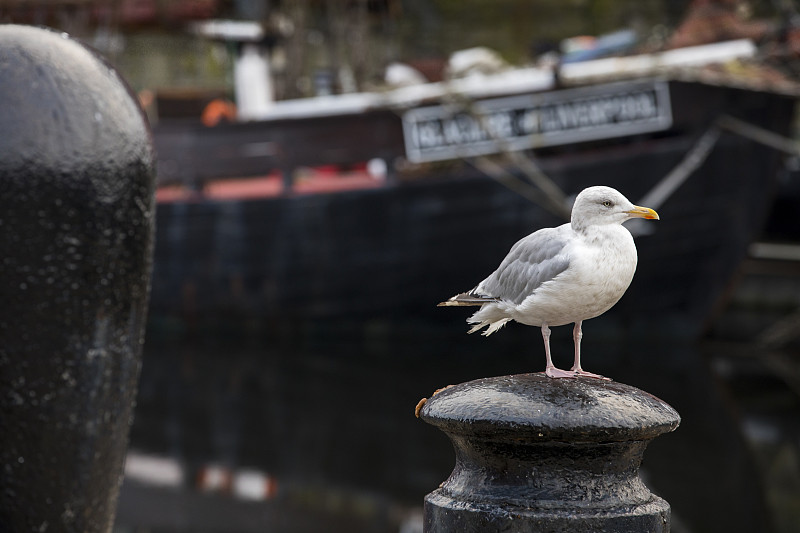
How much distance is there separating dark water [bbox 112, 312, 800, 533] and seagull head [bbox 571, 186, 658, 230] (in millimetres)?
4392

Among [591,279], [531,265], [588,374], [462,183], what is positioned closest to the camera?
[588,374]

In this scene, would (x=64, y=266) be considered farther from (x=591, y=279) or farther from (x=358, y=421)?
(x=358, y=421)

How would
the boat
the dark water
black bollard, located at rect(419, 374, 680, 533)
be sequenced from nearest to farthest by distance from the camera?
1. black bollard, located at rect(419, 374, 680, 533)
2. the dark water
3. the boat

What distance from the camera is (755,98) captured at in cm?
1301

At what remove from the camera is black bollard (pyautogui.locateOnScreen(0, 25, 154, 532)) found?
77.3 inches

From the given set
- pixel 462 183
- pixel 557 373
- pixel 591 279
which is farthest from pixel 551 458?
pixel 462 183

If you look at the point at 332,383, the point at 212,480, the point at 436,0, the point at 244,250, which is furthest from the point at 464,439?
the point at 436,0

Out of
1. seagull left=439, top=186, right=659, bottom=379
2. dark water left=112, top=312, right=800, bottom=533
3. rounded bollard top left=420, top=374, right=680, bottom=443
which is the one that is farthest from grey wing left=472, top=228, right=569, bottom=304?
dark water left=112, top=312, right=800, bottom=533

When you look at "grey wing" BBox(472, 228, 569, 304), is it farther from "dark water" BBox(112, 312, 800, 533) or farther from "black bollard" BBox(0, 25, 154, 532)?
"dark water" BBox(112, 312, 800, 533)

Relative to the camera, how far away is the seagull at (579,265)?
212cm

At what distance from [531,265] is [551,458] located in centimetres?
62

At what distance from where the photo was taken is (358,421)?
29.2ft

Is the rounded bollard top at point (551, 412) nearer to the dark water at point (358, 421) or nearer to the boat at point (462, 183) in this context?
the dark water at point (358, 421)

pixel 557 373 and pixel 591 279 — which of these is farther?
pixel 591 279
